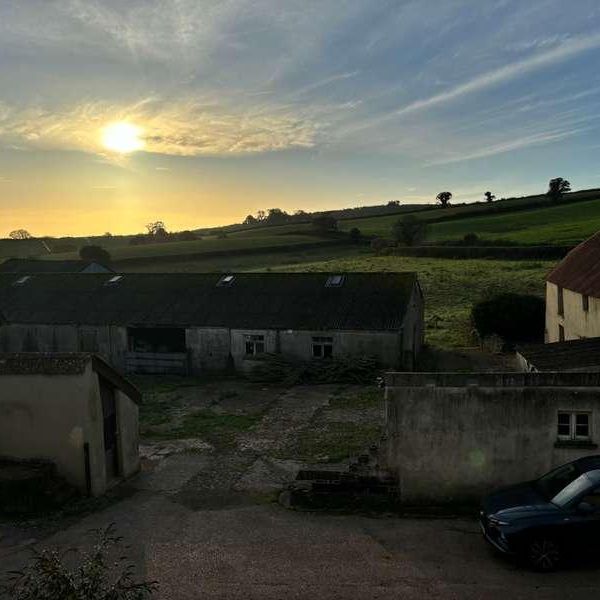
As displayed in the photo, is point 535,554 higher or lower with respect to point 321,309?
lower

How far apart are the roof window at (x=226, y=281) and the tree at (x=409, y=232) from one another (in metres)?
47.1

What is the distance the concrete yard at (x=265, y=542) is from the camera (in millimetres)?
10047

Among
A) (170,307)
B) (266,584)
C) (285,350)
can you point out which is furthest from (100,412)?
(170,307)

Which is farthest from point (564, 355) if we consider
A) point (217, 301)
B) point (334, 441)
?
point (217, 301)

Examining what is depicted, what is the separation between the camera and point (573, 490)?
10.7 m

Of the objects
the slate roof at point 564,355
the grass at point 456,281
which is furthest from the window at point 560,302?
the slate roof at point 564,355

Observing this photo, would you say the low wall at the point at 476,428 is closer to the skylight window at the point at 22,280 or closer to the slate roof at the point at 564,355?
the slate roof at the point at 564,355

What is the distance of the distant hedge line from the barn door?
2078 inches

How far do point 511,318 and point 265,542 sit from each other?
25.9 meters

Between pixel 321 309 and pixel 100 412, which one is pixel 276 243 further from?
pixel 100 412

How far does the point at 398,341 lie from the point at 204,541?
17441 mm

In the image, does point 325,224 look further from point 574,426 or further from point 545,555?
point 545,555

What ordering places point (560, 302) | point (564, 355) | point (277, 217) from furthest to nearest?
point (277, 217) < point (560, 302) < point (564, 355)

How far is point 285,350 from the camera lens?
2936 centimetres
